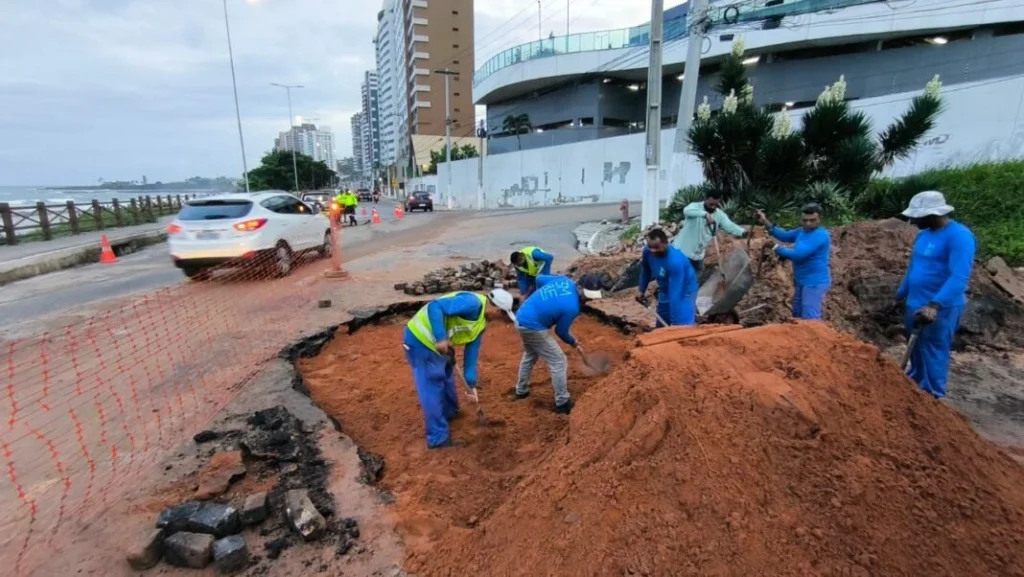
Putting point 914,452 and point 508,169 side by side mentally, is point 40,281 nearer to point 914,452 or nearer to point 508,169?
point 914,452

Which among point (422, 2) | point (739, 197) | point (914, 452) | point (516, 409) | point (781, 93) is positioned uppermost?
point (422, 2)

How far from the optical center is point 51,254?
11266 millimetres

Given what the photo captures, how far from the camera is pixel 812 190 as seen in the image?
9.43 meters

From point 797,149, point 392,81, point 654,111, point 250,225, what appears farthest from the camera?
point 392,81

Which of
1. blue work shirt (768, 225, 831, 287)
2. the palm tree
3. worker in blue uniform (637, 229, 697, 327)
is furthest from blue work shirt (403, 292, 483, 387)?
the palm tree

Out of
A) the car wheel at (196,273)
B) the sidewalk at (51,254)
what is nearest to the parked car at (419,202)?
the sidewalk at (51,254)

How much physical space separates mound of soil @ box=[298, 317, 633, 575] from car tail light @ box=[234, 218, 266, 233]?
374cm

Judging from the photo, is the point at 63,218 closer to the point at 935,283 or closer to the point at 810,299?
the point at 810,299

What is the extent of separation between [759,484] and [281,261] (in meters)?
8.89

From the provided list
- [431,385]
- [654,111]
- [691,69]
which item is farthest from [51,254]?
[691,69]

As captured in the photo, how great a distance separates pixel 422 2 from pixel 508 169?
141 ft

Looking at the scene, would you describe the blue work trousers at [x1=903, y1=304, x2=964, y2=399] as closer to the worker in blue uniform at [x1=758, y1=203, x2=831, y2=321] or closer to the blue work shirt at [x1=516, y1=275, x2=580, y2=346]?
the worker in blue uniform at [x1=758, y1=203, x2=831, y2=321]

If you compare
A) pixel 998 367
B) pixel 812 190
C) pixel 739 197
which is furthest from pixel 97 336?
pixel 812 190

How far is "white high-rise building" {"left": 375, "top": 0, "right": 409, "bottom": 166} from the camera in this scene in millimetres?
79312
